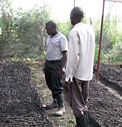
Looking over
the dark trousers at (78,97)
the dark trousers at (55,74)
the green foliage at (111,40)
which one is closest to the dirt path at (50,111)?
the dark trousers at (55,74)

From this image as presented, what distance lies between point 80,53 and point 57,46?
1.08 metres

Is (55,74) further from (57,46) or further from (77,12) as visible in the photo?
(77,12)

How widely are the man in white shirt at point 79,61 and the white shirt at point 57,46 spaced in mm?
889

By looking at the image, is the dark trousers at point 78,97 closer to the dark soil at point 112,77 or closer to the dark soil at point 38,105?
the dark soil at point 38,105

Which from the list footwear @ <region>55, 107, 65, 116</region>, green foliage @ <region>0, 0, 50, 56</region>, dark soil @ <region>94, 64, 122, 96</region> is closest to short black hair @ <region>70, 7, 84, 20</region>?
footwear @ <region>55, 107, 65, 116</region>

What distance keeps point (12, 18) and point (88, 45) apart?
6.40 m

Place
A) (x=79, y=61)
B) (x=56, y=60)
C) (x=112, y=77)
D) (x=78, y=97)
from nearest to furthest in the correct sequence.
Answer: (x=79, y=61) < (x=78, y=97) < (x=56, y=60) < (x=112, y=77)

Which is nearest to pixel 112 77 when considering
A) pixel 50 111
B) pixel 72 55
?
pixel 50 111

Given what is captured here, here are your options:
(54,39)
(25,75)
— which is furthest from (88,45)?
(25,75)

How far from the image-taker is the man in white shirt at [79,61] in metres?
2.59

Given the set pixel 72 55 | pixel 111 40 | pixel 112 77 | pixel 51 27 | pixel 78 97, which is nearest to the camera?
pixel 72 55

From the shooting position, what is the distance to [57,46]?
144 inches

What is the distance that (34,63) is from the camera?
7.87 m

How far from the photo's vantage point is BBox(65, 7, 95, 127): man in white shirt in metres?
2.59
